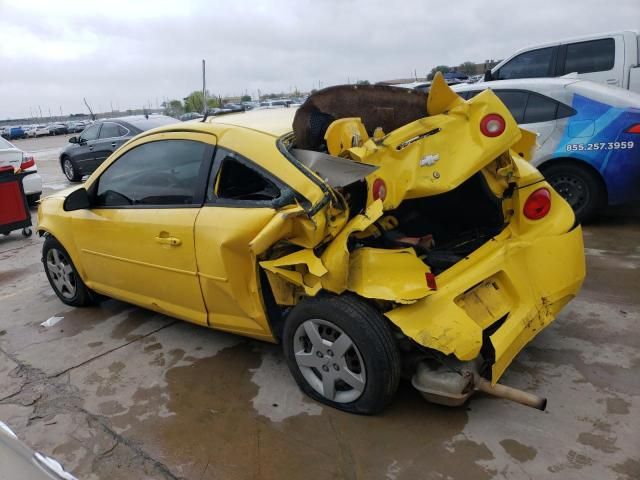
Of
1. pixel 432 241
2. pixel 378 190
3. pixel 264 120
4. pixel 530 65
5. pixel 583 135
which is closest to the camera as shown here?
pixel 378 190

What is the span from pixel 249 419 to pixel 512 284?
1.64 m

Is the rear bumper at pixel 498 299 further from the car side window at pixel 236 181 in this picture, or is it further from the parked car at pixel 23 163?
the parked car at pixel 23 163

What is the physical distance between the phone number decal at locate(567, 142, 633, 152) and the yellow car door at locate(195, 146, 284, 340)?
151 inches

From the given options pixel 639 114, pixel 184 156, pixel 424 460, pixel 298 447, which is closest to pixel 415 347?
pixel 424 460

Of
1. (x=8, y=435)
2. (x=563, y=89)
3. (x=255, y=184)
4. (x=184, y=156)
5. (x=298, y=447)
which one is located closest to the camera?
(x=8, y=435)

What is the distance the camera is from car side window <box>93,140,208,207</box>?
3.27 m

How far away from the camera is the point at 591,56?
306 inches

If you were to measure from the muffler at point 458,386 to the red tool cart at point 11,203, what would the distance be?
679cm

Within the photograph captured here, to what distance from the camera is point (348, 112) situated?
3158mm

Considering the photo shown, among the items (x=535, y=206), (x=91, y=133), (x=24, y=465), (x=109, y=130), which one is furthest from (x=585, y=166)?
(x=91, y=133)

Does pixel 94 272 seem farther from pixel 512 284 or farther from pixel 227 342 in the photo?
pixel 512 284

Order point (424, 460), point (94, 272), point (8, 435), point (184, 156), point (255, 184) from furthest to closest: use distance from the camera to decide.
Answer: point (94, 272) < point (184, 156) < point (255, 184) < point (424, 460) < point (8, 435)

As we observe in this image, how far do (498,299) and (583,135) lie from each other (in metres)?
3.35

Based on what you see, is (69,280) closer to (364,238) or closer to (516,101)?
(364,238)
